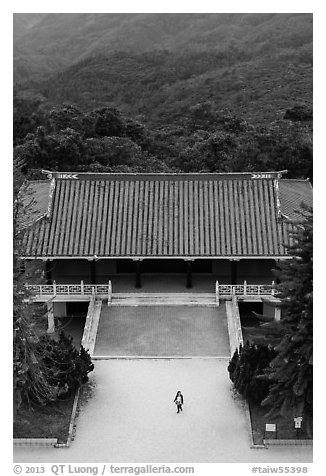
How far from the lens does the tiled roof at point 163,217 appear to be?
32.0 m

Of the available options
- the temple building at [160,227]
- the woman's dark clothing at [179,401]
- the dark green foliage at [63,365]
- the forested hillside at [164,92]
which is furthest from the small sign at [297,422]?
the forested hillside at [164,92]

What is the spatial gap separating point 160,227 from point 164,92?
5119cm

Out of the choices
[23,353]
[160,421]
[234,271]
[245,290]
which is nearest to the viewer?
[23,353]

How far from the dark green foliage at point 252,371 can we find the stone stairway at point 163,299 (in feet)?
19.9

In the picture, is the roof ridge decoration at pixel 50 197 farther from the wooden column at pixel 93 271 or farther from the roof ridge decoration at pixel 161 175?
the wooden column at pixel 93 271

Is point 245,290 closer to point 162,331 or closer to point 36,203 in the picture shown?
point 162,331

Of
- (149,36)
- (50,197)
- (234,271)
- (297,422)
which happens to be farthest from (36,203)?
(149,36)

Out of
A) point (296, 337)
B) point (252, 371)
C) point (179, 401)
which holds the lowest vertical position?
point (179, 401)

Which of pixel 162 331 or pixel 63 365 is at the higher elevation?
pixel 162 331

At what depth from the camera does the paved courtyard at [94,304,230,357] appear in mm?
28891

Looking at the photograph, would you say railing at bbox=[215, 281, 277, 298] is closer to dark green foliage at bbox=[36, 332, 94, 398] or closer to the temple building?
the temple building

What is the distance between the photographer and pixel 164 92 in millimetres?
81750

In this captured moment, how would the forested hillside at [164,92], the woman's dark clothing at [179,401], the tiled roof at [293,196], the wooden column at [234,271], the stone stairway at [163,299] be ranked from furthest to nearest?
the forested hillside at [164,92] < the tiled roof at [293,196] < the wooden column at [234,271] < the stone stairway at [163,299] < the woman's dark clothing at [179,401]

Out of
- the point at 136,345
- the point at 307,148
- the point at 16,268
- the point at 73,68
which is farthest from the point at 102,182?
the point at 73,68
